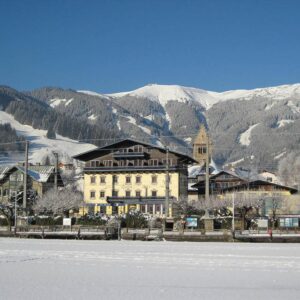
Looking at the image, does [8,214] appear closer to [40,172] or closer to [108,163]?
[108,163]

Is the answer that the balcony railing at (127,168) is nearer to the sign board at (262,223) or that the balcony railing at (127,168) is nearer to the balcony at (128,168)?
the balcony at (128,168)

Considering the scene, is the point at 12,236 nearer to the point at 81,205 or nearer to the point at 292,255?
the point at 292,255

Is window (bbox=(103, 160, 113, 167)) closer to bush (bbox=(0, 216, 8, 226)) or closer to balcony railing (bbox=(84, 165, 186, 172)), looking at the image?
balcony railing (bbox=(84, 165, 186, 172))

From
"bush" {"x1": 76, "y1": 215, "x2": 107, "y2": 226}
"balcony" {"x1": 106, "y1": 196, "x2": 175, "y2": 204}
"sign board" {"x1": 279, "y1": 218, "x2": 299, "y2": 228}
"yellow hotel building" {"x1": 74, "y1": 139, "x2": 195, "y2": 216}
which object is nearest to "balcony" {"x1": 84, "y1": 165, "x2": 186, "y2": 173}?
"yellow hotel building" {"x1": 74, "y1": 139, "x2": 195, "y2": 216}

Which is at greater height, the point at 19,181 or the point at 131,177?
the point at 131,177

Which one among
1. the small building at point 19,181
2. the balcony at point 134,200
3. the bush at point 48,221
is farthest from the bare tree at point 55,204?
the small building at point 19,181

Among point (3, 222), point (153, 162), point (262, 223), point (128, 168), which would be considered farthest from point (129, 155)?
point (262, 223)

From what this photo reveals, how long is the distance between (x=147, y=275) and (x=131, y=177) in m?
84.0

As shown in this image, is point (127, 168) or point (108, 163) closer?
point (127, 168)

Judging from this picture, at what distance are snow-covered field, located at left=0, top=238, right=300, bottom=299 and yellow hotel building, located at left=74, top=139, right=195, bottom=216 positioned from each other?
70.0 metres

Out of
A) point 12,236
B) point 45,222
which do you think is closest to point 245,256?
point 12,236

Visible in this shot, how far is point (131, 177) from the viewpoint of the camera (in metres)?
108

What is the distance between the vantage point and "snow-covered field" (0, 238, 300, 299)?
1995 cm

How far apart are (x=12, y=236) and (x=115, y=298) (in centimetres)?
4105
